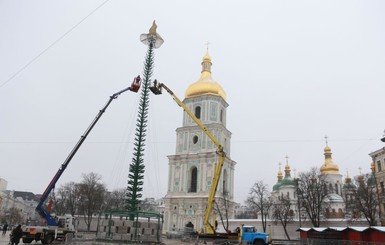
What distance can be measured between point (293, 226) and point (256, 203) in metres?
6.51

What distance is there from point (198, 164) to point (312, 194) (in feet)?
62.2

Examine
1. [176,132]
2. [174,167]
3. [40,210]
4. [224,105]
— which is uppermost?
[224,105]

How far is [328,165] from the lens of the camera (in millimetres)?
78250

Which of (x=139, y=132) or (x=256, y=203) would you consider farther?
(x=256, y=203)

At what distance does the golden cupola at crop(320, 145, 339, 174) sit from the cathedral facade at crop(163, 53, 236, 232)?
95.9ft

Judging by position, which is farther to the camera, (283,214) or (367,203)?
(283,214)

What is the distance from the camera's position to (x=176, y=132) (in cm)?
6072

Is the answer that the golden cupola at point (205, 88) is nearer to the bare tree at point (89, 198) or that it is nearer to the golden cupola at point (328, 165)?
the bare tree at point (89, 198)

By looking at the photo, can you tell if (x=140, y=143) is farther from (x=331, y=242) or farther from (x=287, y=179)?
(x=287, y=179)

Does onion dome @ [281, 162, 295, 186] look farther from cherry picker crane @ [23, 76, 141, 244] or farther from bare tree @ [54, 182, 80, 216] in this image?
cherry picker crane @ [23, 76, 141, 244]

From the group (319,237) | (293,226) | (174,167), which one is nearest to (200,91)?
(174,167)

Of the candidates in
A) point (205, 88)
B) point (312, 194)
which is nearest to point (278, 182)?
point (205, 88)

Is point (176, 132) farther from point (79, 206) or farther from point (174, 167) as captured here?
point (79, 206)

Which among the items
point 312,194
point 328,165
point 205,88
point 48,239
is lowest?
point 48,239
